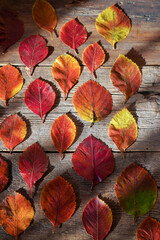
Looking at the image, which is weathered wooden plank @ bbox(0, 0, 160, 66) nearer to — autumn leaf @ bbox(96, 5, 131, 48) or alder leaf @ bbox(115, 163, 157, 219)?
autumn leaf @ bbox(96, 5, 131, 48)

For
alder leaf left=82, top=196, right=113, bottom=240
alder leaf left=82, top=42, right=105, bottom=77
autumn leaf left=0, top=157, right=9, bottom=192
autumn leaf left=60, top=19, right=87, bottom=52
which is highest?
autumn leaf left=60, top=19, right=87, bottom=52

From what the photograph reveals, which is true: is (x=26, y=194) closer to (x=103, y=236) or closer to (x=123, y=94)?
(x=103, y=236)

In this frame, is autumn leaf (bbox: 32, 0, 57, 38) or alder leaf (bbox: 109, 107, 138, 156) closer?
alder leaf (bbox: 109, 107, 138, 156)

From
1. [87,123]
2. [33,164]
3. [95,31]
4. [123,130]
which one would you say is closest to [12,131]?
[33,164]

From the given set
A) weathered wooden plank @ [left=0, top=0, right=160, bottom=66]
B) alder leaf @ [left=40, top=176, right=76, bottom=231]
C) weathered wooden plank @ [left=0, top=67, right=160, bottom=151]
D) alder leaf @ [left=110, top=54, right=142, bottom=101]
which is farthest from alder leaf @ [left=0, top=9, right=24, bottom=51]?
alder leaf @ [left=40, top=176, right=76, bottom=231]

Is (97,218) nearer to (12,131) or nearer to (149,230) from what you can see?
(149,230)

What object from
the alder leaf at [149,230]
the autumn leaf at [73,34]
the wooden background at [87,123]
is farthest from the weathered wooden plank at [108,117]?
the alder leaf at [149,230]

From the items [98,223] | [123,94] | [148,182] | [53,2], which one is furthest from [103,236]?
[53,2]
